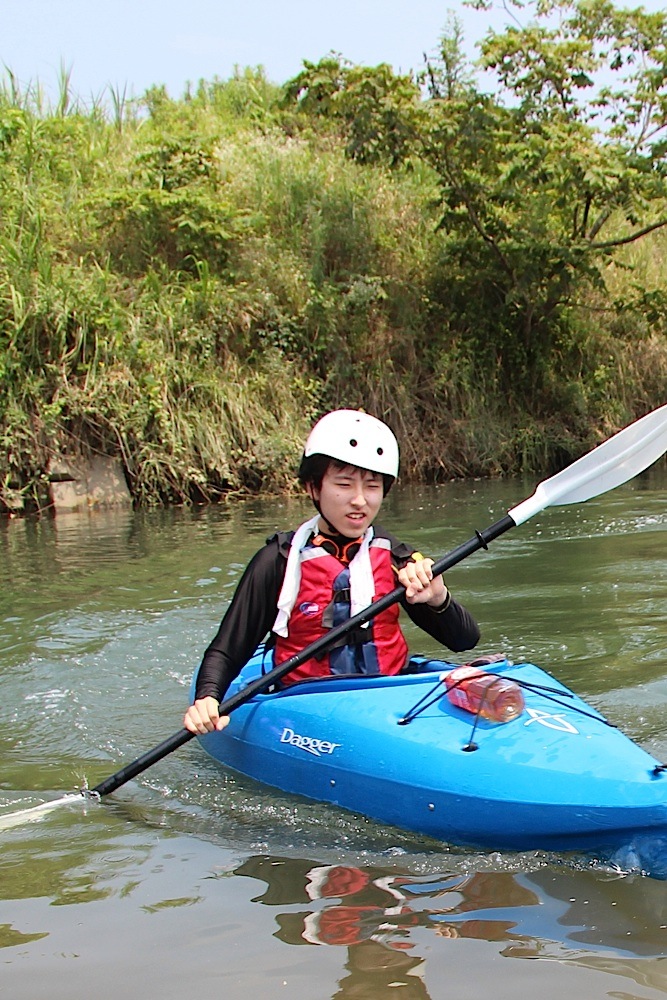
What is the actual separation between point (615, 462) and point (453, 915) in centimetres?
186

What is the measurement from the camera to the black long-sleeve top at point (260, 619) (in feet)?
10.7

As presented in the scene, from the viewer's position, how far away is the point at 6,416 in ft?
35.2

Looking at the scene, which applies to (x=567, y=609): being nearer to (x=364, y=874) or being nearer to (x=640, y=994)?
(x=364, y=874)

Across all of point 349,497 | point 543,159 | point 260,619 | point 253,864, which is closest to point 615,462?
point 349,497

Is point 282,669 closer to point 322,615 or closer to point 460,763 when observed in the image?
point 322,615

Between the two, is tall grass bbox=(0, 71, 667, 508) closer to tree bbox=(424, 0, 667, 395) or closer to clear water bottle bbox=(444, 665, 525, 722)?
tree bbox=(424, 0, 667, 395)

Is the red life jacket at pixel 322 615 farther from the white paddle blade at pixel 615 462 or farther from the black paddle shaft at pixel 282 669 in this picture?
the white paddle blade at pixel 615 462

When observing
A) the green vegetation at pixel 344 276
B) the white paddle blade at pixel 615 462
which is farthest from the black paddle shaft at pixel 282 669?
the green vegetation at pixel 344 276

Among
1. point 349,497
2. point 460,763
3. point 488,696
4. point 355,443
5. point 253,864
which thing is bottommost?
point 253,864

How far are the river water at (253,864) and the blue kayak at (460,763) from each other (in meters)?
0.07

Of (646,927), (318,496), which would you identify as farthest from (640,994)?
(318,496)

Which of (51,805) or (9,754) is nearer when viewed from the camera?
(51,805)

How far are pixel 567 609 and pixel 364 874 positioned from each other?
10.6 feet

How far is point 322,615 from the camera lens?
3.40 m
